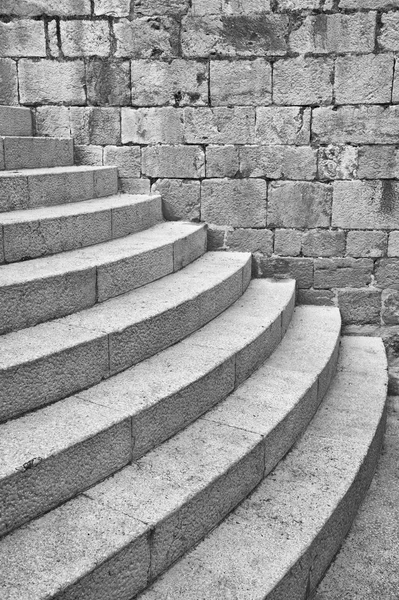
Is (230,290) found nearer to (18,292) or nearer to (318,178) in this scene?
(318,178)

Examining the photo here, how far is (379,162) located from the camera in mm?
5262

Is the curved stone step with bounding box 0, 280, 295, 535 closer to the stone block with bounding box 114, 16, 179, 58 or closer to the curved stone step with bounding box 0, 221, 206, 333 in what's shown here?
the curved stone step with bounding box 0, 221, 206, 333

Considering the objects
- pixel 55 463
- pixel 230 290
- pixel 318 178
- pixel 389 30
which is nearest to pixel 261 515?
pixel 55 463

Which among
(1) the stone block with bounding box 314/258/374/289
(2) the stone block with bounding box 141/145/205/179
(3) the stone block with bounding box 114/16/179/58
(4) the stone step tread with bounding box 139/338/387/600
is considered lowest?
(4) the stone step tread with bounding box 139/338/387/600

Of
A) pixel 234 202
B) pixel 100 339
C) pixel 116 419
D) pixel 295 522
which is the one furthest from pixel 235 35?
pixel 295 522

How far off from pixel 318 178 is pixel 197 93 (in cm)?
141

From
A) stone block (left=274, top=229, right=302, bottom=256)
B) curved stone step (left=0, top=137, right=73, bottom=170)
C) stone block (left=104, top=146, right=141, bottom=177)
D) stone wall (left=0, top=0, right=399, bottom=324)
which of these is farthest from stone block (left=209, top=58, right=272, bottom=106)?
curved stone step (left=0, top=137, right=73, bottom=170)

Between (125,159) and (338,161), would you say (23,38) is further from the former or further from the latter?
(338,161)

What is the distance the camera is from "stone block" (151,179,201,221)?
18.3 feet

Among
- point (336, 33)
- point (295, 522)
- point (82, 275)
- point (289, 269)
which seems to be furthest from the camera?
point (289, 269)

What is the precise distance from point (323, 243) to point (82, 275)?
2.89 m

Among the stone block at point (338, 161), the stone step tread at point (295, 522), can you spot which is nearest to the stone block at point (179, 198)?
the stone block at point (338, 161)

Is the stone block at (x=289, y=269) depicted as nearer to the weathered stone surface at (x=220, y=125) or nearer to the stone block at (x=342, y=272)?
the stone block at (x=342, y=272)

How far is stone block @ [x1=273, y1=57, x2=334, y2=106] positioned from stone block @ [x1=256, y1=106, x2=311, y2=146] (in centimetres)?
8
